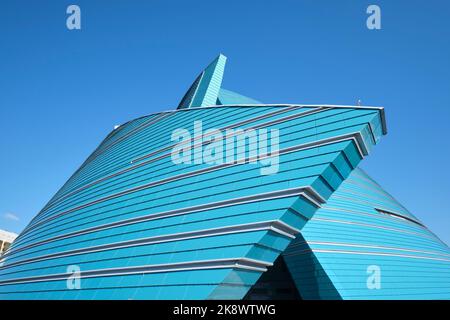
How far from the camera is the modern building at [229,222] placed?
8.92 meters

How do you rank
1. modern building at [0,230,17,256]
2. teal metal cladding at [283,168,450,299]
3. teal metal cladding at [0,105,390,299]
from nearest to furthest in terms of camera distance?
1. teal metal cladding at [0,105,390,299]
2. teal metal cladding at [283,168,450,299]
3. modern building at [0,230,17,256]

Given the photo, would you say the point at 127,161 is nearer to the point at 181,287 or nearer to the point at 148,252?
the point at 148,252

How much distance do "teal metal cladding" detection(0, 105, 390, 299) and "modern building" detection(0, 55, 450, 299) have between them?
1.8 inches

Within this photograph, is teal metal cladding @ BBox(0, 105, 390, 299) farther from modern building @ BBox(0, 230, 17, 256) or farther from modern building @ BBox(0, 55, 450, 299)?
modern building @ BBox(0, 230, 17, 256)

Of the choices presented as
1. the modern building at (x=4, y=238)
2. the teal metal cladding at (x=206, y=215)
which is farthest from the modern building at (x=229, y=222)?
the modern building at (x=4, y=238)

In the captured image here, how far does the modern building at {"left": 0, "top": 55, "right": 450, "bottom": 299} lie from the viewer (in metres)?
8.92

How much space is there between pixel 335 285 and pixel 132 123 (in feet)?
61.6

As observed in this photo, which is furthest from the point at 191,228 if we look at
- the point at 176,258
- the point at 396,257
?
the point at 396,257

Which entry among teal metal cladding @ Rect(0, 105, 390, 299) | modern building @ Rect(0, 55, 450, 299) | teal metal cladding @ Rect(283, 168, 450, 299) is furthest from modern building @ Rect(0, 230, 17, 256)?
teal metal cladding @ Rect(283, 168, 450, 299)

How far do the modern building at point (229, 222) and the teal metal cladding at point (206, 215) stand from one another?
0.15 ft

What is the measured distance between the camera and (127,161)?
19.2m

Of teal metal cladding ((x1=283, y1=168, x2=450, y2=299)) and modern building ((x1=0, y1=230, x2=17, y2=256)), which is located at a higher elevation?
teal metal cladding ((x1=283, y1=168, x2=450, y2=299))

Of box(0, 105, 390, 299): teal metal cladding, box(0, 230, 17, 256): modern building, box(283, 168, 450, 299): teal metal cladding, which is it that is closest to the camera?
box(0, 105, 390, 299): teal metal cladding

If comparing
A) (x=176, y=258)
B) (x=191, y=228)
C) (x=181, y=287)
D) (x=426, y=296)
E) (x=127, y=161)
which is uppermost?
(x=127, y=161)
